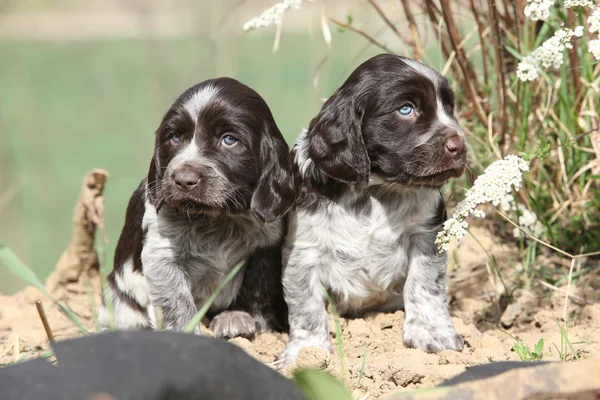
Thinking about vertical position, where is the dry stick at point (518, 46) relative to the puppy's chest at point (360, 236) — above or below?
above

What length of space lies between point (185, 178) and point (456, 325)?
5.79 ft

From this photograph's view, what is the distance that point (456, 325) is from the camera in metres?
4.80

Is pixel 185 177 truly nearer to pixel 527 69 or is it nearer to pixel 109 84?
pixel 527 69

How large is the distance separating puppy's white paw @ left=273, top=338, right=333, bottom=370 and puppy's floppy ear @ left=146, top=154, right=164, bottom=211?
→ 1.04 meters

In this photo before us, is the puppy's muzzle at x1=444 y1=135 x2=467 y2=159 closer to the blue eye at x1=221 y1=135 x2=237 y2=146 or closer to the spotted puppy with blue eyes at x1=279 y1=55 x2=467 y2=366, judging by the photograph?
the spotted puppy with blue eyes at x1=279 y1=55 x2=467 y2=366

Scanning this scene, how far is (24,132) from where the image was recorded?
11.3 m

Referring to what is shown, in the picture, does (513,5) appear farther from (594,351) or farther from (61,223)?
(61,223)

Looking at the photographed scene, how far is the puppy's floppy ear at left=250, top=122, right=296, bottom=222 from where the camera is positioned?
4449 millimetres

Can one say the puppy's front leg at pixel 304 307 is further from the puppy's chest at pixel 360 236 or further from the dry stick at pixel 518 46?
the dry stick at pixel 518 46

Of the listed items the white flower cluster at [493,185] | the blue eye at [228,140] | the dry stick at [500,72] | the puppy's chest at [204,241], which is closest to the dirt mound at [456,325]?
the puppy's chest at [204,241]

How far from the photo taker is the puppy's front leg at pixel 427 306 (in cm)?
453

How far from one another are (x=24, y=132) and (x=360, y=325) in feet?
25.5

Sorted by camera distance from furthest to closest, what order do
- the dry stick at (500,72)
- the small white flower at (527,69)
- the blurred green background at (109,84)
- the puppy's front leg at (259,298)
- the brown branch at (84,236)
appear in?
the blurred green background at (109,84) < the brown branch at (84,236) < the dry stick at (500,72) < the puppy's front leg at (259,298) < the small white flower at (527,69)

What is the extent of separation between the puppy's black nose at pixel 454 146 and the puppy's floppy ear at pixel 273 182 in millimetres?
863
